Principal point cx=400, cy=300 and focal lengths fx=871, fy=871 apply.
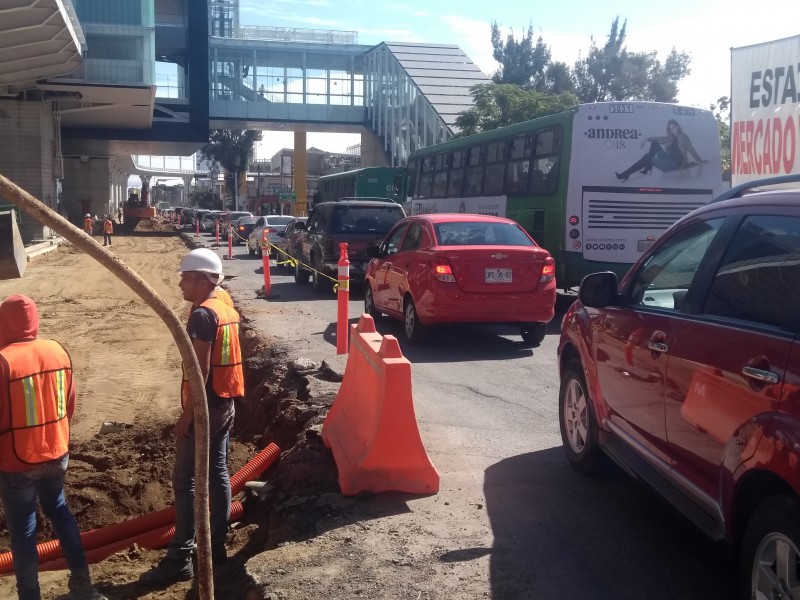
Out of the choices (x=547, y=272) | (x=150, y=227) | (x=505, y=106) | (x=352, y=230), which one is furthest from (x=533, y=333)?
(x=150, y=227)

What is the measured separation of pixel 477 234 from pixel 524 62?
45.5 m

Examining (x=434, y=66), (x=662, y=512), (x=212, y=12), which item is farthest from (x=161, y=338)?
(x=212, y=12)

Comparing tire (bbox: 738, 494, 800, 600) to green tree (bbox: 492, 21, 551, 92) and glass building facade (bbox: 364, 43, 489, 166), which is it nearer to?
glass building facade (bbox: 364, 43, 489, 166)

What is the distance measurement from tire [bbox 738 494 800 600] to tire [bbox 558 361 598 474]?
84.4 inches

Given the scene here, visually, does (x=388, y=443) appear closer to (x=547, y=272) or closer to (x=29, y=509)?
(x=29, y=509)

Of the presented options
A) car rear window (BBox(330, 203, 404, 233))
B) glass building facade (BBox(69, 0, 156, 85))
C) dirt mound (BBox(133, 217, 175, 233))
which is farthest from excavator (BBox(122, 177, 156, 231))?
car rear window (BBox(330, 203, 404, 233))

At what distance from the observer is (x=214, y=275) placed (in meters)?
5.03

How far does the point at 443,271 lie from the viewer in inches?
416

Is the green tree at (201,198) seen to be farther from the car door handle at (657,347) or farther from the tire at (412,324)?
the car door handle at (657,347)

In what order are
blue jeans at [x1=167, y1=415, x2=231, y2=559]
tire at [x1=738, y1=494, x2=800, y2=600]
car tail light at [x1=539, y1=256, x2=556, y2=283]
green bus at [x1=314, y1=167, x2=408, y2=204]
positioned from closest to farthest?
Answer: tire at [x1=738, y1=494, x2=800, y2=600] → blue jeans at [x1=167, y1=415, x2=231, y2=559] → car tail light at [x1=539, y1=256, x2=556, y2=283] → green bus at [x1=314, y1=167, x2=408, y2=204]

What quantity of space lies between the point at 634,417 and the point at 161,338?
1088cm

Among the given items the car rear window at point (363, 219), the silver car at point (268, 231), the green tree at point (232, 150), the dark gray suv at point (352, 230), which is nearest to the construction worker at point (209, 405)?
the dark gray suv at point (352, 230)

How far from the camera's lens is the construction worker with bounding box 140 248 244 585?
4914mm

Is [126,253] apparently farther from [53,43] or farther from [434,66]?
[434,66]
